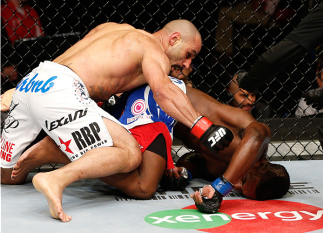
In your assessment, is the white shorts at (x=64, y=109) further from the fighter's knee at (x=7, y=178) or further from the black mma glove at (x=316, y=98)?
the black mma glove at (x=316, y=98)

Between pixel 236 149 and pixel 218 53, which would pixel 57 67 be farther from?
pixel 218 53

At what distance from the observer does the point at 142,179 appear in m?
1.92

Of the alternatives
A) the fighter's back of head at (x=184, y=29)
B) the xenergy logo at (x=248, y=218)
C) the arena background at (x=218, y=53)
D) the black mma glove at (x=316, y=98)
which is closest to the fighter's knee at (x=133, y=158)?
the xenergy logo at (x=248, y=218)

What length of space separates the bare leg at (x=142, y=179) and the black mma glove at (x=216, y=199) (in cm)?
29

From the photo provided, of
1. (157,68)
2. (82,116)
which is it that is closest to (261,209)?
(157,68)

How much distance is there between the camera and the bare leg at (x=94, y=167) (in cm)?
157

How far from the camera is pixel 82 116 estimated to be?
1.77 m

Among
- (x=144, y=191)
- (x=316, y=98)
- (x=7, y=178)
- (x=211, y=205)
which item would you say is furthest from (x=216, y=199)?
(x=7, y=178)

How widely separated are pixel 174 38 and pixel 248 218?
0.99 metres

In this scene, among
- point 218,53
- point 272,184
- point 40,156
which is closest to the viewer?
point 272,184

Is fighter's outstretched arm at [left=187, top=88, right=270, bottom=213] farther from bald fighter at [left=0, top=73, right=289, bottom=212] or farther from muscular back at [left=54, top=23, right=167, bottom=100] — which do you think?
muscular back at [left=54, top=23, right=167, bottom=100]

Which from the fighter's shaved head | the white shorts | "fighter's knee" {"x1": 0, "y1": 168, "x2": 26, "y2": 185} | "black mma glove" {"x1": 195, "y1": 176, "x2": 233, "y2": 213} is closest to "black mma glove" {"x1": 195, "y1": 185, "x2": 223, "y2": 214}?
"black mma glove" {"x1": 195, "y1": 176, "x2": 233, "y2": 213}

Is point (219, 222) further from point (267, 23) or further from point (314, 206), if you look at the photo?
point (267, 23)

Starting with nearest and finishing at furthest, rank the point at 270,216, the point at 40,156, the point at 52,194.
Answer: the point at 52,194
the point at 270,216
the point at 40,156
